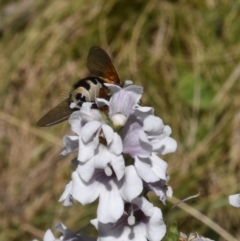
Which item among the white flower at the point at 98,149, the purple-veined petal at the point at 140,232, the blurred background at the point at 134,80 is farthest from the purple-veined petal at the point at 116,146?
the blurred background at the point at 134,80

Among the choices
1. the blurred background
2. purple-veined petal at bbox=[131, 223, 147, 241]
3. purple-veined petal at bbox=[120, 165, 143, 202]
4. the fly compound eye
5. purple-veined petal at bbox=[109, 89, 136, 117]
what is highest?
purple-veined petal at bbox=[109, 89, 136, 117]

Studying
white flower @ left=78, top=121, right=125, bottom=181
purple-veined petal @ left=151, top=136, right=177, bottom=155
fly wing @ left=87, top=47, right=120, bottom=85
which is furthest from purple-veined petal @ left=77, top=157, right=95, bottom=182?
fly wing @ left=87, top=47, right=120, bottom=85

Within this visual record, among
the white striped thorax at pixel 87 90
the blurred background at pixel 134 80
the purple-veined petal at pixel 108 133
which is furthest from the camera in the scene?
the blurred background at pixel 134 80

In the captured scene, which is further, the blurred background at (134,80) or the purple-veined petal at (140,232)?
the blurred background at (134,80)

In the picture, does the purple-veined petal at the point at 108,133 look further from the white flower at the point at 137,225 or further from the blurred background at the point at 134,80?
the blurred background at the point at 134,80

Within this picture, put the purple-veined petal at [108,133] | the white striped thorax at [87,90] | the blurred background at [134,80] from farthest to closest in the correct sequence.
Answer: the blurred background at [134,80] → the white striped thorax at [87,90] → the purple-veined petal at [108,133]

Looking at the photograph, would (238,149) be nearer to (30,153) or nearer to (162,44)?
(162,44)

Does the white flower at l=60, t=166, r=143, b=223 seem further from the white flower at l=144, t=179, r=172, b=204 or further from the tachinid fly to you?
the tachinid fly

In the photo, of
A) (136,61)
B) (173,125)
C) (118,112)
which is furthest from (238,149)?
(118,112)
